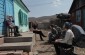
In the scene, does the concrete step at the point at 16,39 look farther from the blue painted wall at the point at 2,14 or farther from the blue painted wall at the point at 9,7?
the blue painted wall at the point at 9,7

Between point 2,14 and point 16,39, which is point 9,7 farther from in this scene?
point 16,39

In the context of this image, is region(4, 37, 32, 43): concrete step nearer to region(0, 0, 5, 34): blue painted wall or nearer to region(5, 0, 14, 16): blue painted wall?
region(0, 0, 5, 34): blue painted wall

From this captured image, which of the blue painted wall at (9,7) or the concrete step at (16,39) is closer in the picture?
the concrete step at (16,39)

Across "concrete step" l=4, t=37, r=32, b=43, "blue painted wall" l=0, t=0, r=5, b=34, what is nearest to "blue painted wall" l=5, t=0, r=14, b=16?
"blue painted wall" l=0, t=0, r=5, b=34

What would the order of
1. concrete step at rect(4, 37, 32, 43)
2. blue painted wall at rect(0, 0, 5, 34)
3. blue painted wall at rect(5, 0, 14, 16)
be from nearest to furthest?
concrete step at rect(4, 37, 32, 43), blue painted wall at rect(0, 0, 5, 34), blue painted wall at rect(5, 0, 14, 16)

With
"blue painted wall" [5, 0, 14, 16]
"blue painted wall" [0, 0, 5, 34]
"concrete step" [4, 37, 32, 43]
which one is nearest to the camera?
"concrete step" [4, 37, 32, 43]

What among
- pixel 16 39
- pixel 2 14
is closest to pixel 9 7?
pixel 2 14

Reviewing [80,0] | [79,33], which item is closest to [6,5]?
[79,33]

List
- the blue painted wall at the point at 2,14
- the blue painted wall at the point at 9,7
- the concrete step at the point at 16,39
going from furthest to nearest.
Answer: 1. the blue painted wall at the point at 9,7
2. the blue painted wall at the point at 2,14
3. the concrete step at the point at 16,39

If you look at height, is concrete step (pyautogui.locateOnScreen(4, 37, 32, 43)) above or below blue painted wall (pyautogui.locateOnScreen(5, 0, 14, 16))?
below

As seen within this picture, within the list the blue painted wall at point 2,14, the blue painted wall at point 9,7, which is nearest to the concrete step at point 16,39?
the blue painted wall at point 2,14

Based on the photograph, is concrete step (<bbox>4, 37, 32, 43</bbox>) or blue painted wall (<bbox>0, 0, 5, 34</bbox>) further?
blue painted wall (<bbox>0, 0, 5, 34</bbox>)

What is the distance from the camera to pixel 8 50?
904 cm

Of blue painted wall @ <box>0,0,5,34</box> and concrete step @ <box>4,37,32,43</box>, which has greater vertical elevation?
blue painted wall @ <box>0,0,5,34</box>
